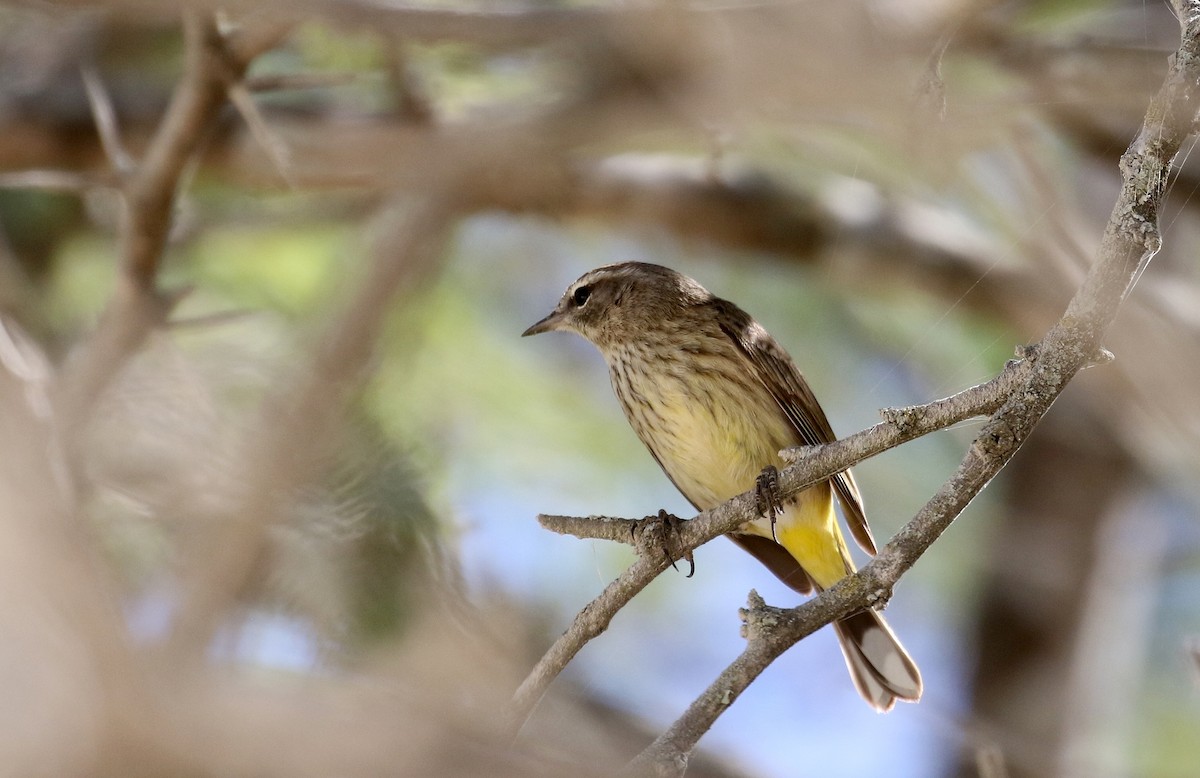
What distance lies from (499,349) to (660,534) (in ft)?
12.8

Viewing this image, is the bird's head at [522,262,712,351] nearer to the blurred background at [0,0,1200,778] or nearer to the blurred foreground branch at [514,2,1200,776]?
the blurred background at [0,0,1200,778]

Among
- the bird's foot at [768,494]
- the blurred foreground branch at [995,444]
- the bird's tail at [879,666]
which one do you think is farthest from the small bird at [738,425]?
the blurred foreground branch at [995,444]

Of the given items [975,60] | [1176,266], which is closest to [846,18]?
[975,60]

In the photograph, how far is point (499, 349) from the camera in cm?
669

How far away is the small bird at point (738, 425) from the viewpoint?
13.8 feet

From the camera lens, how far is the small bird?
4211mm

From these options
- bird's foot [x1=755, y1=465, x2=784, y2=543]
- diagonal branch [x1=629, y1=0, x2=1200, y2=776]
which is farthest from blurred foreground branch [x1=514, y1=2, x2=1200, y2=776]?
bird's foot [x1=755, y1=465, x2=784, y2=543]

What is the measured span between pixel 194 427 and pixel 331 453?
1.31ft

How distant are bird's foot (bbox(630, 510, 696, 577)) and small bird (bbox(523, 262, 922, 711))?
91 centimetres

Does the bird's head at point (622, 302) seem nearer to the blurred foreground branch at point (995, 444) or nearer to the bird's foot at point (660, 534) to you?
the bird's foot at point (660, 534)

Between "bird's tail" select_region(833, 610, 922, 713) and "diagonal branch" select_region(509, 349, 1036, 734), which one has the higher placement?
"bird's tail" select_region(833, 610, 922, 713)

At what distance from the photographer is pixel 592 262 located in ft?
23.4

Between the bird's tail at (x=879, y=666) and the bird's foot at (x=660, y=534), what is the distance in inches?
47.6

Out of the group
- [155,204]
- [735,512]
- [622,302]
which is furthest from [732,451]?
[155,204]
